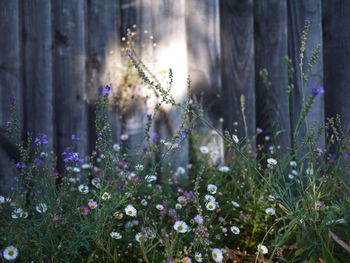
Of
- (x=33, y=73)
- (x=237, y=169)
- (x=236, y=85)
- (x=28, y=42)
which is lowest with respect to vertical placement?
(x=237, y=169)

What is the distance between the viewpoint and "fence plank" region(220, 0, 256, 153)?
3018 millimetres

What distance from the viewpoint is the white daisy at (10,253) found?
5.21ft

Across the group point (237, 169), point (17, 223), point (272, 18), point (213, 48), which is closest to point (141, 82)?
point (213, 48)

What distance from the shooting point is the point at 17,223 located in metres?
1.70

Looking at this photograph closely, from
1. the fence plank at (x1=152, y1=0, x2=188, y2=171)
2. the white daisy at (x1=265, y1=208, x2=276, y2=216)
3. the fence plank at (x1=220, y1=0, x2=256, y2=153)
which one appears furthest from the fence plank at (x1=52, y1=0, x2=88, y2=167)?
the white daisy at (x1=265, y1=208, x2=276, y2=216)

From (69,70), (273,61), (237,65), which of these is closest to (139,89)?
(69,70)

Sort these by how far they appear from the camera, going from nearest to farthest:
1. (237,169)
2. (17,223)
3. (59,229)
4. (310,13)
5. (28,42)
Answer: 1. (17,223)
2. (59,229)
3. (28,42)
4. (237,169)
5. (310,13)

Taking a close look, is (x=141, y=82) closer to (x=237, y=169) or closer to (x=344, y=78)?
(x=237, y=169)

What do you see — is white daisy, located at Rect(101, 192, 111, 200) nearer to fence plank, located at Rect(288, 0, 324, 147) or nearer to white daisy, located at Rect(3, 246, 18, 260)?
white daisy, located at Rect(3, 246, 18, 260)

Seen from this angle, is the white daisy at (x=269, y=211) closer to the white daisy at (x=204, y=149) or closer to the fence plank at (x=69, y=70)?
the white daisy at (x=204, y=149)

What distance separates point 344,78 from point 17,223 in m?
2.36

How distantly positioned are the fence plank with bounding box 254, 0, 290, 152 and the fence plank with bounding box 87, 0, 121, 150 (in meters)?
0.98

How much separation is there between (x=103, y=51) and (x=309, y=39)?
1.42 meters

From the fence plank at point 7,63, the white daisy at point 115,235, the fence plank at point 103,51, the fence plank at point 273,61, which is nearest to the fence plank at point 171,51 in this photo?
the fence plank at point 103,51
